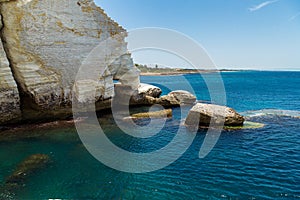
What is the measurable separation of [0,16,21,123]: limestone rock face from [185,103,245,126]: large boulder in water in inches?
604

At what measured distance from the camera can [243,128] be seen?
65.7ft

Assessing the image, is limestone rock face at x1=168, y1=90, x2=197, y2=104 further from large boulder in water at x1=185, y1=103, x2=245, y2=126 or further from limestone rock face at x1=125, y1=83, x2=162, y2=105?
large boulder in water at x1=185, y1=103, x2=245, y2=126

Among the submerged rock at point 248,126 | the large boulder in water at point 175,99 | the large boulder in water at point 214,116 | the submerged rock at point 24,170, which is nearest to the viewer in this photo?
the submerged rock at point 24,170

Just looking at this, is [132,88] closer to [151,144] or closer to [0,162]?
[151,144]

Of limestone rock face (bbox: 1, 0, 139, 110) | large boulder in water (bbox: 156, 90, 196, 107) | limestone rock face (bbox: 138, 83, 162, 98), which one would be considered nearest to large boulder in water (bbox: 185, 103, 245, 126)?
limestone rock face (bbox: 1, 0, 139, 110)

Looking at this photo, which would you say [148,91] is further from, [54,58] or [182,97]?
[54,58]

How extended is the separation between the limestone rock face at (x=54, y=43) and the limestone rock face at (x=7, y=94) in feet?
3.36

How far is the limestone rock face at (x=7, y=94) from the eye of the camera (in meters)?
Answer: 18.5

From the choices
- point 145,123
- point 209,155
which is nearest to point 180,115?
point 145,123

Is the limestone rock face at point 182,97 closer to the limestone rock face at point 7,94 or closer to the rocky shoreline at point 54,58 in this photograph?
the rocky shoreline at point 54,58

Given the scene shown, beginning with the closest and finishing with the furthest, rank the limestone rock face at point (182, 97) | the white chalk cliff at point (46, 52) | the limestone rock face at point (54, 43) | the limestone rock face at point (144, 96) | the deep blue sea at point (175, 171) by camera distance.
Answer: the deep blue sea at point (175, 171) → the white chalk cliff at point (46, 52) → the limestone rock face at point (54, 43) → the limestone rock face at point (144, 96) → the limestone rock face at point (182, 97)

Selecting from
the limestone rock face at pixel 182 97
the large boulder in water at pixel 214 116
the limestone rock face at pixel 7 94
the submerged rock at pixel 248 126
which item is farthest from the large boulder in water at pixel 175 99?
the limestone rock face at pixel 7 94

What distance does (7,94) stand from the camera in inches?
751

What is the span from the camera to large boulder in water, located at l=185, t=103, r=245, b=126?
20.3 metres
